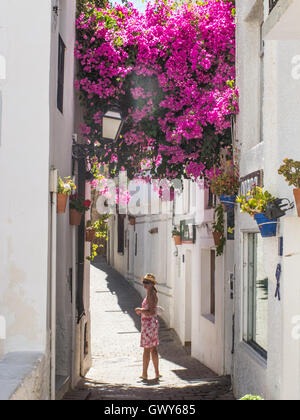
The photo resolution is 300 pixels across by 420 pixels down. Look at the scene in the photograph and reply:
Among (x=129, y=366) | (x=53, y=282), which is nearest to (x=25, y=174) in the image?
(x=53, y=282)

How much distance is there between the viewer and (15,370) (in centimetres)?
567

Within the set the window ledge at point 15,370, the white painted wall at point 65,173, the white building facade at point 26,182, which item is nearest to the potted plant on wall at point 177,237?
the white painted wall at point 65,173

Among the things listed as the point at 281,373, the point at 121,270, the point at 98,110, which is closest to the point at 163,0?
the point at 98,110

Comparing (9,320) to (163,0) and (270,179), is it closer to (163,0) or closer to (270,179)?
(270,179)

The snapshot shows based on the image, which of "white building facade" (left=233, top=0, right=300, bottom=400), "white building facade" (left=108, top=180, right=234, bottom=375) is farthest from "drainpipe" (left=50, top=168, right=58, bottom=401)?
"white building facade" (left=108, top=180, right=234, bottom=375)

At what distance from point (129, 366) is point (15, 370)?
22.3ft

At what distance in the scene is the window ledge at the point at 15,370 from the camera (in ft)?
16.2

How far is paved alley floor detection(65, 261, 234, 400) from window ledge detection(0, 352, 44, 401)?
2.09m

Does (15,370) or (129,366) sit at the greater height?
(15,370)

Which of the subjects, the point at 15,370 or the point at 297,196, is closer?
the point at 297,196

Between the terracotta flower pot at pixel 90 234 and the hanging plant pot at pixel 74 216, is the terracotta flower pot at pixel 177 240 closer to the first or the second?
the terracotta flower pot at pixel 90 234

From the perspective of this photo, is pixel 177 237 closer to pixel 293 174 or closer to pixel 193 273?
pixel 193 273

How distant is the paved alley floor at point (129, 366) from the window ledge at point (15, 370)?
6.86ft

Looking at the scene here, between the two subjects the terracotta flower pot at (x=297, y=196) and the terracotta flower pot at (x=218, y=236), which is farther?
the terracotta flower pot at (x=218, y=236)
